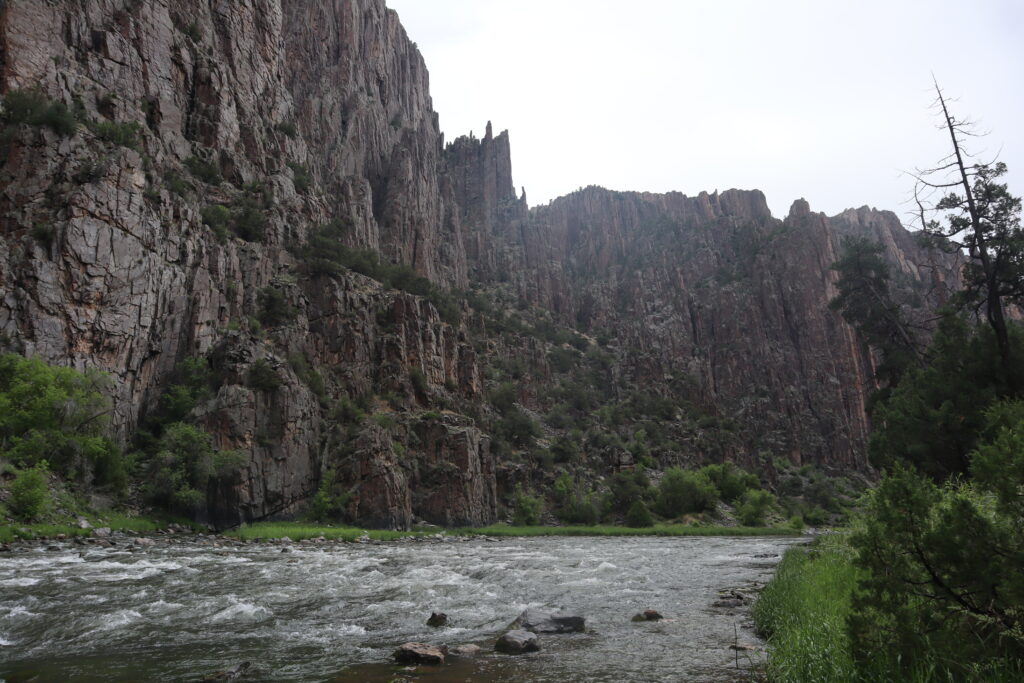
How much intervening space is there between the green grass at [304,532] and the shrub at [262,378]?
12017 mm

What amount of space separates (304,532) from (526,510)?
3160 centimetres

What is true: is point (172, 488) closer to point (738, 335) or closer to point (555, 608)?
point (555, 608)

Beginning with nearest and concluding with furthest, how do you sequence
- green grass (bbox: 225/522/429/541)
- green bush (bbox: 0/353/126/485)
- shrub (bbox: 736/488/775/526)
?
green bush (bbox: 0/353/126/485), green grass (bbox: 225/522/429/541), shrub (bbox: 736/488/775/526)

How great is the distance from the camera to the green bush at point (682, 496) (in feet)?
253

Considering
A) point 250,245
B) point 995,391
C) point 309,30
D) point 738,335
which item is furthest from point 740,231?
point 995,391

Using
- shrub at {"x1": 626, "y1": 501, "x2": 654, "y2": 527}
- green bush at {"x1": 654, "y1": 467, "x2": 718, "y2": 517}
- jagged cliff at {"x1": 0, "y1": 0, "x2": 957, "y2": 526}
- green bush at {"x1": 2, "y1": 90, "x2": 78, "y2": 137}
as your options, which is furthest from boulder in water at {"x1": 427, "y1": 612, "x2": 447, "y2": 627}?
green bush at {"x1": 654, "y1": 467, "x2": 718, "y2": 517}

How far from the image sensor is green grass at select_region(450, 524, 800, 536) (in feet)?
185

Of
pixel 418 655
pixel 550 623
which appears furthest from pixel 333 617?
pixel 550 623

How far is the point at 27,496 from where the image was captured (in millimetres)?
27359

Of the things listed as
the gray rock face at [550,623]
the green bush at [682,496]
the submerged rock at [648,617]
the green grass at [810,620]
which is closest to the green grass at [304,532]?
the gray rock face at [550,623]

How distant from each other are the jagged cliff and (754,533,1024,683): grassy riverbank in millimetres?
23075

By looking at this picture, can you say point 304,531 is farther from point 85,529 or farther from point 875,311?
point 875,311

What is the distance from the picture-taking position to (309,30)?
348ft

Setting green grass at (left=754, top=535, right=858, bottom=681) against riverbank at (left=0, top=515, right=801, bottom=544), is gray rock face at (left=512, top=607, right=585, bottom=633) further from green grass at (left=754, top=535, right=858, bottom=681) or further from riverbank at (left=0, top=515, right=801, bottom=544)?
riverbank at (left=0, top=515, right=801, bottom=544)
